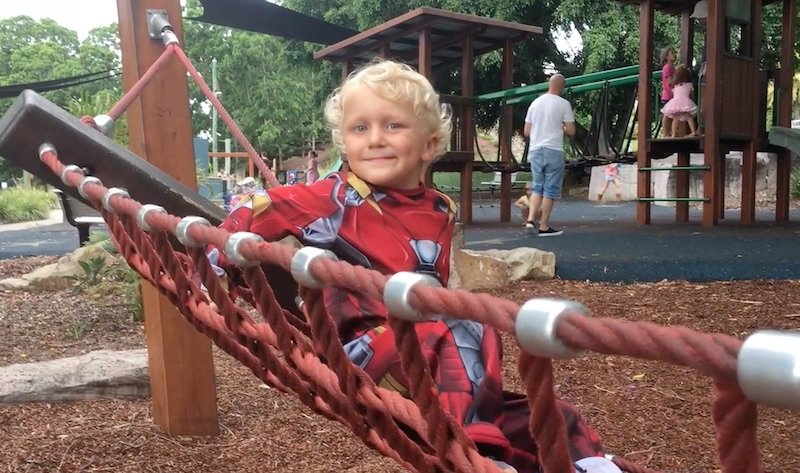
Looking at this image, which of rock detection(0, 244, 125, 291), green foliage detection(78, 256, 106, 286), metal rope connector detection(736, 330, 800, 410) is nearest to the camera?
metal rope connector detection(736, 330, 800, 410)

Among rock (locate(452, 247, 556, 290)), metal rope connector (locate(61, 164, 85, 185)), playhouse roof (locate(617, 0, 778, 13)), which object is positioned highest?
playhouse roof (locate(617, 0, 778, 13))

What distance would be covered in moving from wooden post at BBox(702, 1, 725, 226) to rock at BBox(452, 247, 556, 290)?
6.67 ft

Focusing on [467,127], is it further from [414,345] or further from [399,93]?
[414,345]

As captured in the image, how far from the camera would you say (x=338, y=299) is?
1.17 metres

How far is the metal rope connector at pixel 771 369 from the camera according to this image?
1.33 feet

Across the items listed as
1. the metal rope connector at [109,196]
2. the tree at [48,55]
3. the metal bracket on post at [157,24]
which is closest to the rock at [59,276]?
the metal bracket on post at [157,24]

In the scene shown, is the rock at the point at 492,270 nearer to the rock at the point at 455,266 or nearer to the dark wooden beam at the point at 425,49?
the rock at the point at 455,266

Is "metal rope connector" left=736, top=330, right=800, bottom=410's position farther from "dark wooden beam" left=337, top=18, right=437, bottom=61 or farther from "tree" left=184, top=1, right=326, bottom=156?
"tree" left=184, top=1, right=326, bottom=156

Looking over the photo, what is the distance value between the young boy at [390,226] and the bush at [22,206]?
1402 centimetres

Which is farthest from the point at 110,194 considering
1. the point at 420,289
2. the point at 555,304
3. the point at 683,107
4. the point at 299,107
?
the point at 299,107

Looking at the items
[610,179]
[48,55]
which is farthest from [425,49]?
[48,55]

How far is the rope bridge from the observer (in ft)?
1.42

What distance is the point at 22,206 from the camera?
46.2ft

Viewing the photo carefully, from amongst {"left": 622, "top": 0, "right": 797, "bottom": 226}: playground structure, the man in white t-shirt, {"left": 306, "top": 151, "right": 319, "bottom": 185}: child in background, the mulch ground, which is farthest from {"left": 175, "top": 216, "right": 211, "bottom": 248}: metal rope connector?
{"left": 622, "top": 0, "right": 797, "bottom": 226}: playground structure
